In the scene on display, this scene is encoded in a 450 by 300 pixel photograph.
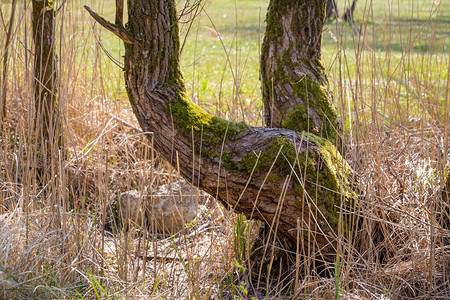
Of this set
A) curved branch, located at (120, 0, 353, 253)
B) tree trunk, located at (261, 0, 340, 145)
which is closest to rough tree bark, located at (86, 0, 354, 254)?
curved branch, located at (120, 0, 353, 253)

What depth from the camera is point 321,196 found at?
168 cm

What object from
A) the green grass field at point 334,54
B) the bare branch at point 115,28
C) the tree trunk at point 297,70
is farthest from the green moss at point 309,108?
the bare branch at point 115,28

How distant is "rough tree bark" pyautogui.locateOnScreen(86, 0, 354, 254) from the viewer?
165 cm

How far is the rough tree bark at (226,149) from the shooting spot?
5.42ft

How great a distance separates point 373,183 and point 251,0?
47.9ft

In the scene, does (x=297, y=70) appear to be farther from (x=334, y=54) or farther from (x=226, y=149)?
(x=334, y=54)

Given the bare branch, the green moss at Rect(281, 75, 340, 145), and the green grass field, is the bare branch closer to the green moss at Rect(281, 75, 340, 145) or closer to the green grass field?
the green grass field

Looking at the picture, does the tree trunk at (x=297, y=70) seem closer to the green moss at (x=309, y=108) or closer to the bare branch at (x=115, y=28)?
the green moss at (x=309, y=108)

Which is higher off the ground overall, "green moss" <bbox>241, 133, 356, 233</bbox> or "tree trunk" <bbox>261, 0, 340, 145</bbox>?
"tree trunk" <bbox>261, 0, 340, 145</bbox>

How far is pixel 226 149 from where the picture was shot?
→ 66.9 inches

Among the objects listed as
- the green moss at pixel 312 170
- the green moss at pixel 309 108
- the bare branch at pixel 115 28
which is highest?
the bare branch at pixel 115 28

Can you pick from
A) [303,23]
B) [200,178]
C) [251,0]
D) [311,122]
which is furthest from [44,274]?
[251,0]

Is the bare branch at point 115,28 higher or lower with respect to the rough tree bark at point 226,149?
higher

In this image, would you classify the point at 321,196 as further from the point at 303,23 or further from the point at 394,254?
the point at 303,23
